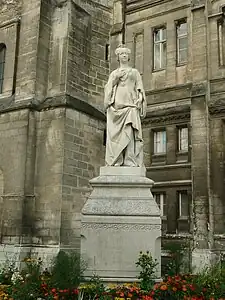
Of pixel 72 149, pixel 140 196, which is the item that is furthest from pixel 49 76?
pixel 140 196

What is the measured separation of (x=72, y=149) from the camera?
1473 cm

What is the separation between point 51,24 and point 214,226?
9.65 m

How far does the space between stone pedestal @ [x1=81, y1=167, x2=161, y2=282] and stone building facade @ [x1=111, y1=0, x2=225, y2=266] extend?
808 centimetres

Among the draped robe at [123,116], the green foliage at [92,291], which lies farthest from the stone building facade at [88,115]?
the green foliage at [92,291]

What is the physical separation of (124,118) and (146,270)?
271cm

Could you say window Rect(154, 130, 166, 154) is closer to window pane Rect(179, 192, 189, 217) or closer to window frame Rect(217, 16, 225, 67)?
window pane Rect(179, 192, 189, 217)

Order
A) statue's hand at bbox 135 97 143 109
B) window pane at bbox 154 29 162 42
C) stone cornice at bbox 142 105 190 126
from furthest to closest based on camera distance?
window pane at bbox 154 29 162 42 < stone cornice at bbox 142 105 190 126 < statue's hand at bbox 135 97 143 109

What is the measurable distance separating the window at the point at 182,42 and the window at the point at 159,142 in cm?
304

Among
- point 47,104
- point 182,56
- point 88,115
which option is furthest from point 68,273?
point 182,56

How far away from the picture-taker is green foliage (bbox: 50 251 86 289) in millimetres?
6508

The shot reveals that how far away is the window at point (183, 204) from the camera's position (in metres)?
16.0

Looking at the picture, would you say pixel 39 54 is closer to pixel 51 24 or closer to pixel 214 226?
pixel 51 24

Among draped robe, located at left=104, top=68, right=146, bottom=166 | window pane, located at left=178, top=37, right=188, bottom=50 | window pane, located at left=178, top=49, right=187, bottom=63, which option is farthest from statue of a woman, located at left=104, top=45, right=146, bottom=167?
window pane, located at left=178, top=37, right=188, bottom=50

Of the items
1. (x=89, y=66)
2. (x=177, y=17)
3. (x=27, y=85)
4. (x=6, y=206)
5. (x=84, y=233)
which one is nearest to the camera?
(x=84, y=233)
